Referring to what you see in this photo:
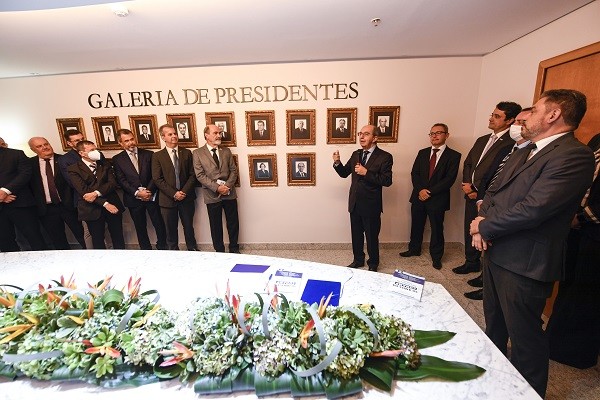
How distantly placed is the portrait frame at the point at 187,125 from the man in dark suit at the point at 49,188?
1391 mm

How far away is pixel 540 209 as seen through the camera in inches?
52.2

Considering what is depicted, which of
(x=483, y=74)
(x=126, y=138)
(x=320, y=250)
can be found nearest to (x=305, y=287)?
(x=320, y=250)

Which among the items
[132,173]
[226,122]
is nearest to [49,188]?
[132,173]

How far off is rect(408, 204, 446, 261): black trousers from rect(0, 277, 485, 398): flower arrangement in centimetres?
263

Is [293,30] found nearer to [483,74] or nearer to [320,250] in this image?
[483,74]

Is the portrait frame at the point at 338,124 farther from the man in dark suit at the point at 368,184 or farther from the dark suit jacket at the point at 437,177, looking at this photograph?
the dark suit jacket at the point at 437,177

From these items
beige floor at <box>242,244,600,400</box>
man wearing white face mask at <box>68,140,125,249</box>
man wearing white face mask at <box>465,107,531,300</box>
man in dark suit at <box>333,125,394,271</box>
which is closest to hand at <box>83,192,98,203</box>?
man wearing white face mask at <box>68,140,125,249</box>

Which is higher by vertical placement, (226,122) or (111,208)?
(226,122)

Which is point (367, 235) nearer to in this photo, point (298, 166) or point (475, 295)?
point (475, 295)

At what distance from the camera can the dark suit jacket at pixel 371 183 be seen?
2.91 metres

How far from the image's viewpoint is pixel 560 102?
53.2 inches

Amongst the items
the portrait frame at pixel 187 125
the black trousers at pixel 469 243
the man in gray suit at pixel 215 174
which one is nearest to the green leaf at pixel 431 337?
the black trousers at pixel 469 243

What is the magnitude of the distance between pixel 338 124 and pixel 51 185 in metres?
3.72

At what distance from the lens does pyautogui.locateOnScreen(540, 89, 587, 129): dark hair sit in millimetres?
1326
